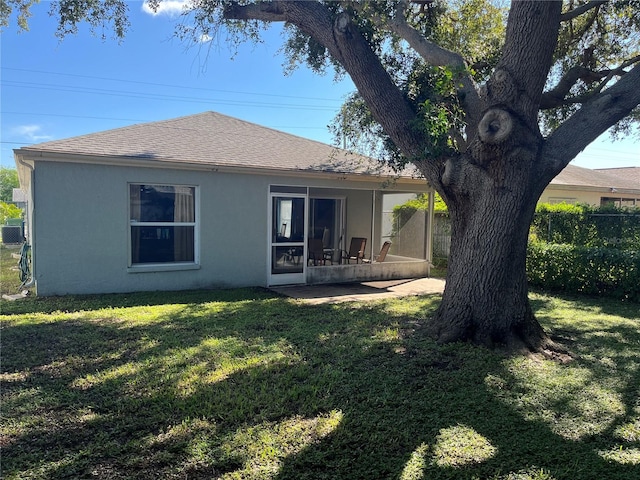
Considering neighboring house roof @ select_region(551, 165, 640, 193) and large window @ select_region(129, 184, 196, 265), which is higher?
neighboring house roof @ select_region(551, 165, 640, 193)

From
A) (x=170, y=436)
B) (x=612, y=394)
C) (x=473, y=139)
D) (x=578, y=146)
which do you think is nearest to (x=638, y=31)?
(x=578, y=146)

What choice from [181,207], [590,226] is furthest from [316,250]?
[590,226]

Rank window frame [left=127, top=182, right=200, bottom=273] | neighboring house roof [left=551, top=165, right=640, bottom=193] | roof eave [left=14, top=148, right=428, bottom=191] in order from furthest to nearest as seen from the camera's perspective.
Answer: neighboring house roof [left=551, top=165, right=640, bottom=193]
window frame [left=127, top=182, right=200, bottom=273]
roof eave [left=14, top=148, right=428, bottom=191]

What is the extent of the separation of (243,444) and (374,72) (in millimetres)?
5381

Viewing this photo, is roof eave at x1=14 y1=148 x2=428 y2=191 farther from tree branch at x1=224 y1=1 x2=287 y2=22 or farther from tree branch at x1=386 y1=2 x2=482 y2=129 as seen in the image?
tree branch at x1=386 y1=2 x2=482 y2=129

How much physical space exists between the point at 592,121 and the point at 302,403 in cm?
507

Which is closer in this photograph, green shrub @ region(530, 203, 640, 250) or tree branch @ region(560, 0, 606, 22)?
tree branch @ region(560, 0, 606, 22)

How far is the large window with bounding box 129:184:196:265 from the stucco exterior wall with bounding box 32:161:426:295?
20cm

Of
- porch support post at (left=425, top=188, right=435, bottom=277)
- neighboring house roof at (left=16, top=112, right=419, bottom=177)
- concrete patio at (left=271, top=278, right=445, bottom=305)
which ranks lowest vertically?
concrete patio at (left=271, top=278, right=445, bottom=305)

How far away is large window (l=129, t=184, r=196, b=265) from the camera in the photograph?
31.8ft

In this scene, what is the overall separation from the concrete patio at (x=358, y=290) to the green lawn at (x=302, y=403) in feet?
8.89

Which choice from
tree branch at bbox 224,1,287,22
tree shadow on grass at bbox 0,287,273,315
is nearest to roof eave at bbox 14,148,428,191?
tree shadow on grass at bbox 0,287,273,315

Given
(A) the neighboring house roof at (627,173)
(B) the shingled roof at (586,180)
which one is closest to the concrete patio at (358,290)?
(B) the shingled roof at (586,180)

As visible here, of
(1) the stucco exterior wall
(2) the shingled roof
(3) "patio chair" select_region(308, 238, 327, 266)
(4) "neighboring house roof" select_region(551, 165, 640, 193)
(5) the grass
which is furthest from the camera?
(2) the shingled roof
